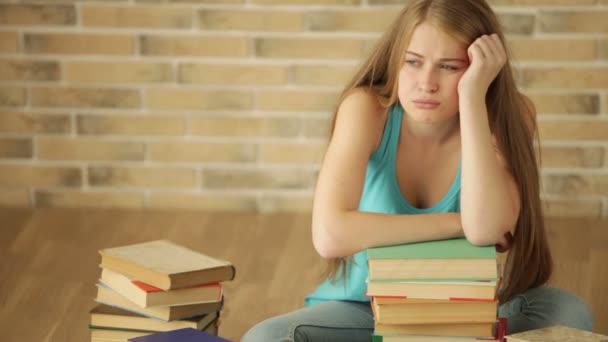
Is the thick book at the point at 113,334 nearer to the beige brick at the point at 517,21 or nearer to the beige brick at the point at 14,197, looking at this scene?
the beige brick at the point at 14,197

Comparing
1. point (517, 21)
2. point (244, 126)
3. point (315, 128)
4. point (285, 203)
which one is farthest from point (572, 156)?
point (244, 126)

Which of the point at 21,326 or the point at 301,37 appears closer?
the point at 21,326

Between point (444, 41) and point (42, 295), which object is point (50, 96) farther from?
point (444, 41)

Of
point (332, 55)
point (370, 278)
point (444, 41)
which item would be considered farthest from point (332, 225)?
point (332, 55)

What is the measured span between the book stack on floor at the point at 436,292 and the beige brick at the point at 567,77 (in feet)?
6.00

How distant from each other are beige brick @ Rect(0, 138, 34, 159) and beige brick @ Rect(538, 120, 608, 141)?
1789 millimetres

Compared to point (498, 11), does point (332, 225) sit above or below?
below

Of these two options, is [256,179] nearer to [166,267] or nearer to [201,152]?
[201,152]

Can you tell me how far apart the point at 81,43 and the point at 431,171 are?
1766mm

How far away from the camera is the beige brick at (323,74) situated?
12.0 feet

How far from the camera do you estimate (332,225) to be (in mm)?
→ 2082

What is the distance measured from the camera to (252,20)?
3.63 m

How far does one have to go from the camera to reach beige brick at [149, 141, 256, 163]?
3750 millimetres

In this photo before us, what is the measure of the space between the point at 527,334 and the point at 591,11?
1.96 metres
